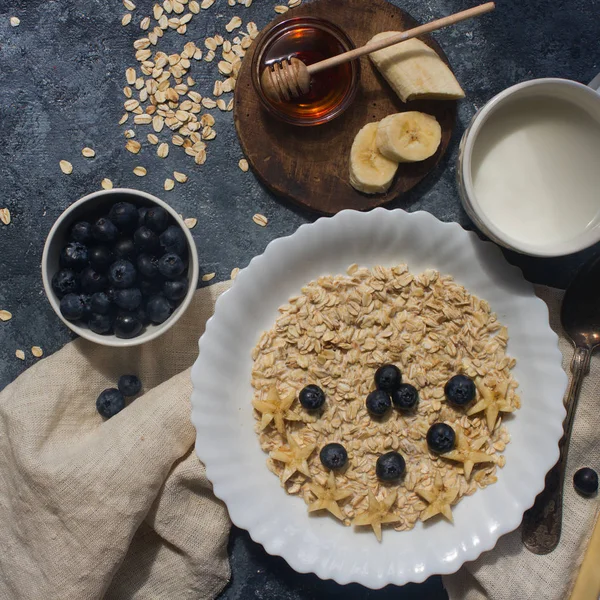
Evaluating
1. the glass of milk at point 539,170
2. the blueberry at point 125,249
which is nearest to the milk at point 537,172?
the glass of milk at point 539,170

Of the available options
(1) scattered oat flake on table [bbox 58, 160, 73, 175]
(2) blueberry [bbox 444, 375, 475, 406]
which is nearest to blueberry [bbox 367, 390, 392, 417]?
(2) blueberry [bbox 444, 375, 475, 406]

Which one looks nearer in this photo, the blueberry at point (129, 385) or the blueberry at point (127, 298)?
the blueberry at point (127, 298)

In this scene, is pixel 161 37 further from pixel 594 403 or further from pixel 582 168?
pixel 594 403

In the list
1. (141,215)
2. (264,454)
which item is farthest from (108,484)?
(141,215)

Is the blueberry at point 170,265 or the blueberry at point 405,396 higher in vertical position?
the blueberry at point 170,265

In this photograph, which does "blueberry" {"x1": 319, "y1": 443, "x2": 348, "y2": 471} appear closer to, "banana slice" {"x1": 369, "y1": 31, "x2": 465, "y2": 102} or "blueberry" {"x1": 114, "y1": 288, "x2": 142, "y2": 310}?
"blueberry" {"x1": 114, "y1": 288, "x2": 142, "y2": 310}

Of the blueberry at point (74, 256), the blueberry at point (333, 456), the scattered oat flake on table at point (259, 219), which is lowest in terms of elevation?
the blueberry at point (333, 456)

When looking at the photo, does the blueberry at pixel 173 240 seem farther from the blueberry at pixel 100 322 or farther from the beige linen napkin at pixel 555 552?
the beige linen napkin at pixel 555 552
